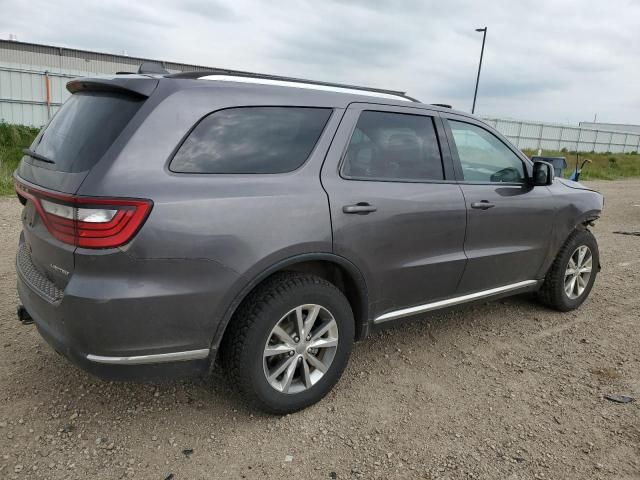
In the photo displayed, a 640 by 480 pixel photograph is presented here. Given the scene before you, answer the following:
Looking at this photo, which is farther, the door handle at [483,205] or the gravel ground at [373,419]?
the door handle at [483,205]

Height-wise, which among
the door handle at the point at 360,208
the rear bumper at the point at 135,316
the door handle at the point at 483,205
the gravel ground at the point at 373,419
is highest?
the door handle at the point at 360,208

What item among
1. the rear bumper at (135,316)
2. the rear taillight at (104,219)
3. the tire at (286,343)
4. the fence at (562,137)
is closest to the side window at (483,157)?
the tire at (286,343)

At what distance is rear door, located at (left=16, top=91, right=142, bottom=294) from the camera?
91.4 inches

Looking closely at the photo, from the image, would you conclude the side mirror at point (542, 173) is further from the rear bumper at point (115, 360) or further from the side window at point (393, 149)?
the rear bumper at point (115, 360)

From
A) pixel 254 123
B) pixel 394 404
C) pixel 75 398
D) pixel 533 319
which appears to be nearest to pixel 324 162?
pixel 254 123

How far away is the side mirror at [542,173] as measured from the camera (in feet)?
12.9

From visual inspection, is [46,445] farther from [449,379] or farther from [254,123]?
[449,379]

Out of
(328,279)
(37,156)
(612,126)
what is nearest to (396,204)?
(328,279)

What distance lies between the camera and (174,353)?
2410mm

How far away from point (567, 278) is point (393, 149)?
2372mm

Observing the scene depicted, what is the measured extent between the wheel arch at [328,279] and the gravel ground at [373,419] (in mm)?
513

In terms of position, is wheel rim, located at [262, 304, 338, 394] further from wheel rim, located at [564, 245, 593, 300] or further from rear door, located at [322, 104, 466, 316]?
wheel rim, located at [564, 245, 593, 300]

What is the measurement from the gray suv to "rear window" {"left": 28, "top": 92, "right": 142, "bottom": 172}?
12 millimetres

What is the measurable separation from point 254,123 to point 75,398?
1843mm
